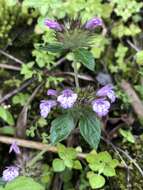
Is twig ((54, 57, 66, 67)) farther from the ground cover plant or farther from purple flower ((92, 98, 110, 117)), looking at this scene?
purple flower ((92, 98, 110, 117))

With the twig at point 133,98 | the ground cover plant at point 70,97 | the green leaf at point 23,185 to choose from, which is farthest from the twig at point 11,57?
the green leaf at point 23,185

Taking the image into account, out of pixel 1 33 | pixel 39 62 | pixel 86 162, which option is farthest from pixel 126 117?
pixel 1 33

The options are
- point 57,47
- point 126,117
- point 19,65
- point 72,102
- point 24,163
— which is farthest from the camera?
point 19,65

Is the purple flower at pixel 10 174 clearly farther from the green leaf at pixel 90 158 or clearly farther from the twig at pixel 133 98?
the twig at pixel 133 98

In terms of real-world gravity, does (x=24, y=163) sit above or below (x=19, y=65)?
below

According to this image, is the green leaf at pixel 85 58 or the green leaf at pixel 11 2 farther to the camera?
the green leaf at pixel 11 2

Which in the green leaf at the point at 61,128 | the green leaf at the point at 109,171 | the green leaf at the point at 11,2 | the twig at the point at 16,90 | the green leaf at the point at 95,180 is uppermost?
the green leaf at the point at 11,2

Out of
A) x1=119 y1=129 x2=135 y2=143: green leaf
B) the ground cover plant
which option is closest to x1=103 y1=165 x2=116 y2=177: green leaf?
the ground cover plant

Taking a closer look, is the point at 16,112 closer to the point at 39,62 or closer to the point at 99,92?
the point at 39,62
